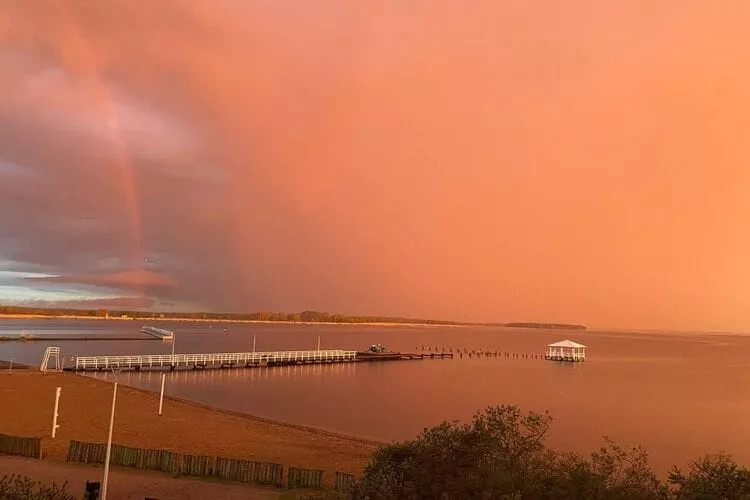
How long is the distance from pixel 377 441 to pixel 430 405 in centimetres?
1767

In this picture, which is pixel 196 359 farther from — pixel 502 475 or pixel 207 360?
pixel 502 475

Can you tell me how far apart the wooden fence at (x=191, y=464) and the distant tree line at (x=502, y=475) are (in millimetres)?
9252

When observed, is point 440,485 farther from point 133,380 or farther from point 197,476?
point 133,380

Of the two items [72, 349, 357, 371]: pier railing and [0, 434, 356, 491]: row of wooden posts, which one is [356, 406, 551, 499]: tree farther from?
[72, 349, 357, 371]: pier railing

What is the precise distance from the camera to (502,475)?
11.4m

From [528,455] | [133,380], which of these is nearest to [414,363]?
[133,380]

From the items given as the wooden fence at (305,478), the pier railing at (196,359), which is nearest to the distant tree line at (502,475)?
the wooden fence at (305,478)

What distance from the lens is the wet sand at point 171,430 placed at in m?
26.8

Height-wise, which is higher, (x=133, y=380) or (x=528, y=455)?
(x=528, y=455)

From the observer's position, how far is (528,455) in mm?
12836

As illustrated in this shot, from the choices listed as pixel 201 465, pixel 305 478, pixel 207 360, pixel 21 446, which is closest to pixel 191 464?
pixel 201 465

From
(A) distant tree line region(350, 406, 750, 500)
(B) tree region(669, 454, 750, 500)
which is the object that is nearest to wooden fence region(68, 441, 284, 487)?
(A) distant tree line region(350, 406, 750, 500)

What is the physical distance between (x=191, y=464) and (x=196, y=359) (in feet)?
187

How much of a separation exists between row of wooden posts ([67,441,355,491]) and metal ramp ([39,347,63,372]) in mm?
38756
